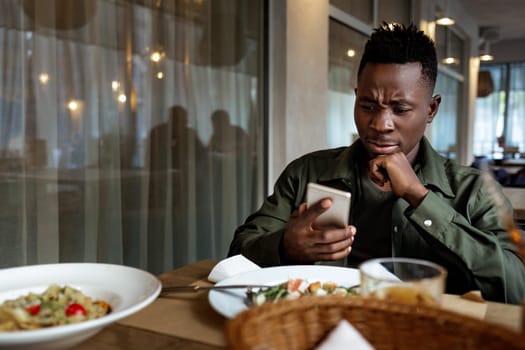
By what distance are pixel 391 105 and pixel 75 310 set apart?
970 millimetres

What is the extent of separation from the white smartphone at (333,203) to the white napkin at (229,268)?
19 centimetres

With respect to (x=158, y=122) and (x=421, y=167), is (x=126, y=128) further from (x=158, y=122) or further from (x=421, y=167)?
(x=421, y=167)

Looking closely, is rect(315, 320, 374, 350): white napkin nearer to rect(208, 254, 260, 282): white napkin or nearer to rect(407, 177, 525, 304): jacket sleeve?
rect(208, 254, 260, 282): white napkin

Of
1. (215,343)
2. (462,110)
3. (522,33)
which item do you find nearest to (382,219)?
(215,343)

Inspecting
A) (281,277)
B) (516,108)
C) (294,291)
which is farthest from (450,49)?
(294,291)

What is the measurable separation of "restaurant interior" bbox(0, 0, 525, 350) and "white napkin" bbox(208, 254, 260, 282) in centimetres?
10

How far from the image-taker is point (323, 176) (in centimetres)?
149

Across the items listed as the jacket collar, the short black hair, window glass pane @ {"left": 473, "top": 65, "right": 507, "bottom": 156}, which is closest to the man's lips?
the jacket collar

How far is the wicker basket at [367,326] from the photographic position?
51 cm

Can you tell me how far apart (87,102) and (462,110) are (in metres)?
7.10

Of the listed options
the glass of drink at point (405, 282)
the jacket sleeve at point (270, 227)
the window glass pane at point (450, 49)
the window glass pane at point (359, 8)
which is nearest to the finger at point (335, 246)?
the jacket sleeve at point (270, 227)

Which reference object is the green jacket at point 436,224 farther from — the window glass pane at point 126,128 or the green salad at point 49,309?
the window glass pane at point 126,128

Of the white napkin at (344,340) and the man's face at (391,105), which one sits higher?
the man's face at (391,105)

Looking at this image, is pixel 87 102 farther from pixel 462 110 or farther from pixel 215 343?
pixel 462 110
